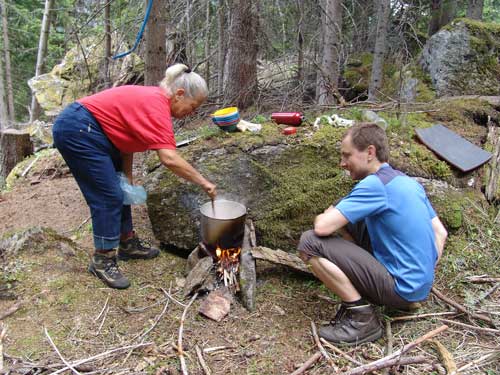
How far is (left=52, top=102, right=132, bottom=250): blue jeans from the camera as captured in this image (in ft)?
8.77

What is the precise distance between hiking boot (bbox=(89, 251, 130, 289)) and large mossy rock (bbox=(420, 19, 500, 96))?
560cm

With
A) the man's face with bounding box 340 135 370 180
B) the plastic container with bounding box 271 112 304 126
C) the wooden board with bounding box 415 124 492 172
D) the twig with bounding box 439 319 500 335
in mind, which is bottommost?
the twig with bounding box 439 319 500 335

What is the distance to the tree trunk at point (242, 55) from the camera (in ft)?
20.2

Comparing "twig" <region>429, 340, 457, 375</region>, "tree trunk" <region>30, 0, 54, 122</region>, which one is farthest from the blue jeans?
"tree trunk" <region>30, 0, 54, 122</region>

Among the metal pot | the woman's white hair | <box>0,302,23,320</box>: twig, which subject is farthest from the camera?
the metal pot

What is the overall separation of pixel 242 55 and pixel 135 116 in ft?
13.7

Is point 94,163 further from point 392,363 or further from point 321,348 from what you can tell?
point 392,363

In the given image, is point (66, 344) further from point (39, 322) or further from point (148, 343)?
point (148, 343)

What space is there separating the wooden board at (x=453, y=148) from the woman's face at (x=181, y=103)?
7.83 ft

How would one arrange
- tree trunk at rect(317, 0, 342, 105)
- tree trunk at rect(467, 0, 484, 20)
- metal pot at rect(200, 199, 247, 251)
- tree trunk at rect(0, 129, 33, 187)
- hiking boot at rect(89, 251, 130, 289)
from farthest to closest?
1. tree trunk at rect(467, 0, 484, 20)
2. tree trunk at rect(0, 129, 33, 187)
3. tree trunk at rect(317, 0, 342, 105)
4. hiking boot at rect(89, 251, 130, 289)
5. metal pot at rect(200, 199, 247, 251)

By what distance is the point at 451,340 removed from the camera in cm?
236

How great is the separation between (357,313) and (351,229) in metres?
0.56

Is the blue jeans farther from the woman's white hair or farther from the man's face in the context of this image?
the man's face

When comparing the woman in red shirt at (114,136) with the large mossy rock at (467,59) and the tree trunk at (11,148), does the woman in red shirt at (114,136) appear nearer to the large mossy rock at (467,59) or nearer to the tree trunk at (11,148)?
the large mossy rock at (467,59)
